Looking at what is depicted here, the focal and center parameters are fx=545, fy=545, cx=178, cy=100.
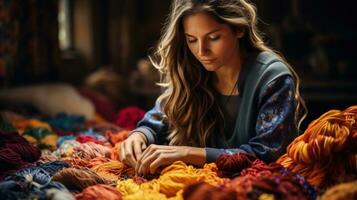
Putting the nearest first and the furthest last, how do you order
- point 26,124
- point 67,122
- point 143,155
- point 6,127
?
1. point 143,155
2. point 6,127
3. point 26,124
4. point 67,122

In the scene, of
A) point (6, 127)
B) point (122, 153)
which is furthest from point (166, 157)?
point (6, 127)

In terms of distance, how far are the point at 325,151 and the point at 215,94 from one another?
2.16 feet

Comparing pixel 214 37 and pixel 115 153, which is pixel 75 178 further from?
pixel 214 37

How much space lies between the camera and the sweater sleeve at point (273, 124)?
1785 millimetres

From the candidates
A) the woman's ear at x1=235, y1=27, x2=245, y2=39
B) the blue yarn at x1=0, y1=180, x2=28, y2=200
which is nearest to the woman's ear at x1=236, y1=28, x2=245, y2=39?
the woman's ear at x1=235, y1=27, x2=245, y2=39

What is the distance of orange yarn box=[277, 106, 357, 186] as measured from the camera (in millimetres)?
1554

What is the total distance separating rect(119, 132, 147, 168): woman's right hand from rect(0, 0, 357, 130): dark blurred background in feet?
7.11

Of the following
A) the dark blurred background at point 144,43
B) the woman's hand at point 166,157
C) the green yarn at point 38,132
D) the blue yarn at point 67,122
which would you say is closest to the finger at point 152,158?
the woman's hand at point 166,157

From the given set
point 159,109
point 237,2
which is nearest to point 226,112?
point 159,109

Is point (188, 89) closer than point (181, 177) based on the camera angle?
No

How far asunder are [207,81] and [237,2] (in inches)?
13.8

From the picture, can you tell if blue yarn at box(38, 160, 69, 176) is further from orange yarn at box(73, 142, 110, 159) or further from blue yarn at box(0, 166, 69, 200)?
orange yarn at box(73, 142, 110, 159)

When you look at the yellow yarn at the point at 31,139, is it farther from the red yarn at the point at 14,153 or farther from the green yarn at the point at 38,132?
the red yarn at the point at 14,153

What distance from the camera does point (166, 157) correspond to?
1736 millimetres
